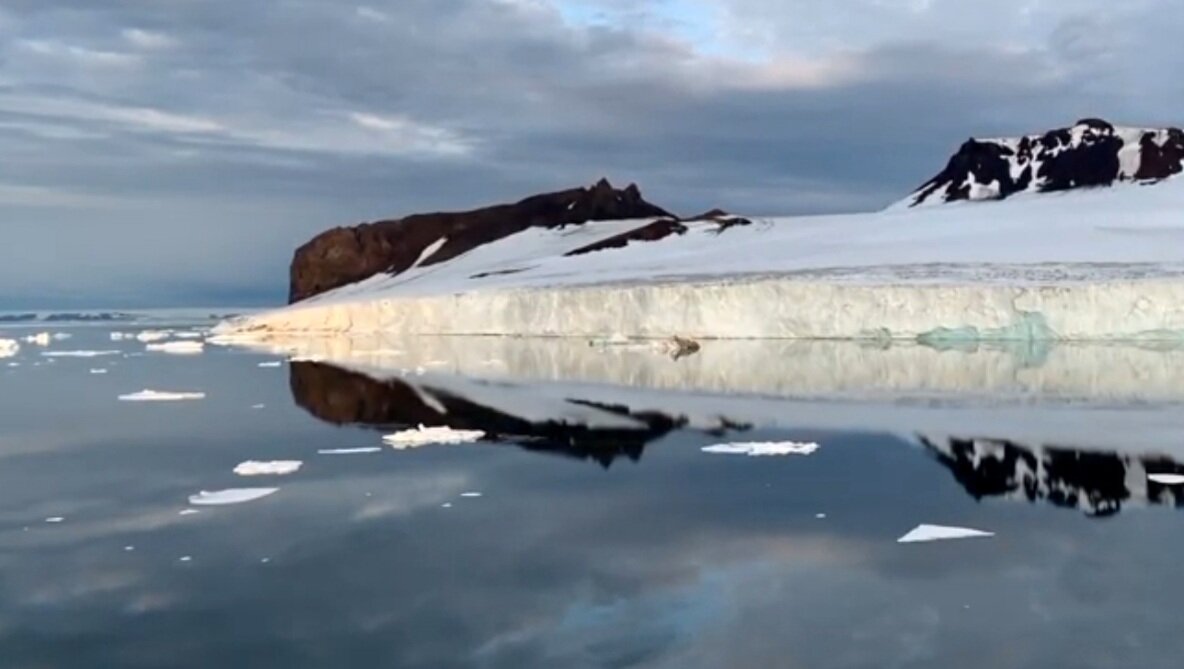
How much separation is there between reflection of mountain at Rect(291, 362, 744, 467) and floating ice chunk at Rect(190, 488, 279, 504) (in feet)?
7.00

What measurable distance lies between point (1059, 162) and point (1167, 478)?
3290 cm

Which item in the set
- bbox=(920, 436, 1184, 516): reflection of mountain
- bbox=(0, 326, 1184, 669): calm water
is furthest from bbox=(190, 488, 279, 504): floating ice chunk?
bbox=(920, 436, 1184, 516): reflection of mountain

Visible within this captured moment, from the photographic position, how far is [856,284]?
2184cm

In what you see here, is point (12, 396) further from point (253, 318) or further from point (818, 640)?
point (253, 318)

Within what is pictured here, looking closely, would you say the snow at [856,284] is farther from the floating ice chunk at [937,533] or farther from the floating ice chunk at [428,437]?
the floating ice chunk at [937,533]

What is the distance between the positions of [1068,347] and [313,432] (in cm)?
1490

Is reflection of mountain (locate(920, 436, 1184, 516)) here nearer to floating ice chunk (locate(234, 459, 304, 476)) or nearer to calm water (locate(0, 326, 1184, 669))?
calm water (locate(0, 326, 1184, 669))

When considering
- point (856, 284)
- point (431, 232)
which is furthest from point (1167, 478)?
point (431, 232)

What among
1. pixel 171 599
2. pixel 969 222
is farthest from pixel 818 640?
pixel 969 222

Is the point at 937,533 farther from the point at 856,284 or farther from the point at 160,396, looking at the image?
the point at 856,284

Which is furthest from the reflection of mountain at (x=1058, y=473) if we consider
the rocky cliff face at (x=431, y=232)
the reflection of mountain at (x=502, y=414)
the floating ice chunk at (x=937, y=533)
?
the rocky cliff face at (x=431, y=232)

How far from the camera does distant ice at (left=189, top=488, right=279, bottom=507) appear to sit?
18.3 ft

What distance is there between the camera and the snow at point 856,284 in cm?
2056

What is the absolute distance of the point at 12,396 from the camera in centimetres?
1195
